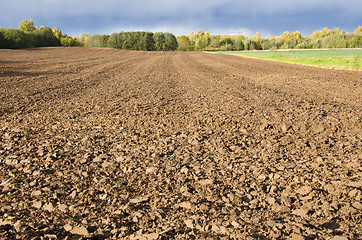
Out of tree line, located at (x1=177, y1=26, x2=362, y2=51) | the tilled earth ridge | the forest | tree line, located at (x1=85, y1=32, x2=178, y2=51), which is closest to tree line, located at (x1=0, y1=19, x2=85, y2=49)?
the forest

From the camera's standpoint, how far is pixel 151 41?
8569cm

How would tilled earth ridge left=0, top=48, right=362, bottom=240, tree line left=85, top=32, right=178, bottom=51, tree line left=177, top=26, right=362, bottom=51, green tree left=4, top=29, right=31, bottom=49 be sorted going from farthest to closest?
tree line left=85, top=32, right=178, bottom=51 < tree line left=177, top=26, right=362, bottom=51 < green tree left=4, top=29, right=31, bottom=49 < tilled earth ridge left=0, top=48, right=362, bottom=240

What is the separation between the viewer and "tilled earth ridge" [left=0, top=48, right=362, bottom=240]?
8.14ft

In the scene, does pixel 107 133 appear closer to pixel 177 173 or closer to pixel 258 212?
pixel 177 173

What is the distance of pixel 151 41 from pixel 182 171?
3434 inches

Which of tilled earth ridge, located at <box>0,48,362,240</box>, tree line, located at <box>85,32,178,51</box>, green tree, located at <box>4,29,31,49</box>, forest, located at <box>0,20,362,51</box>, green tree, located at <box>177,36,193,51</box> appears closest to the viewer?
tilled earth ridge, located at <box>0,48,362,240</box>

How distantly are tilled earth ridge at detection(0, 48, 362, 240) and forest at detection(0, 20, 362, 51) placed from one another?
195 feet

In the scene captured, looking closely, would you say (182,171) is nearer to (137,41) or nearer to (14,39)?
(14,39)

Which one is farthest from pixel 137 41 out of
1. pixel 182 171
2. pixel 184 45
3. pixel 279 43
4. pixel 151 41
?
pixel 182 171

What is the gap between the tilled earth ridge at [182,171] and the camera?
8.14 ft

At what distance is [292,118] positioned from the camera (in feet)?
18.5

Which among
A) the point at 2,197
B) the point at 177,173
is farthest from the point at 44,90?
the point at 177,173

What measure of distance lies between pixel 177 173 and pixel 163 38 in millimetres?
90885

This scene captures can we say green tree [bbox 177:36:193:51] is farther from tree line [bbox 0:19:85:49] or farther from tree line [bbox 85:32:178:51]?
tree line [bbox 0:19:85:49]
